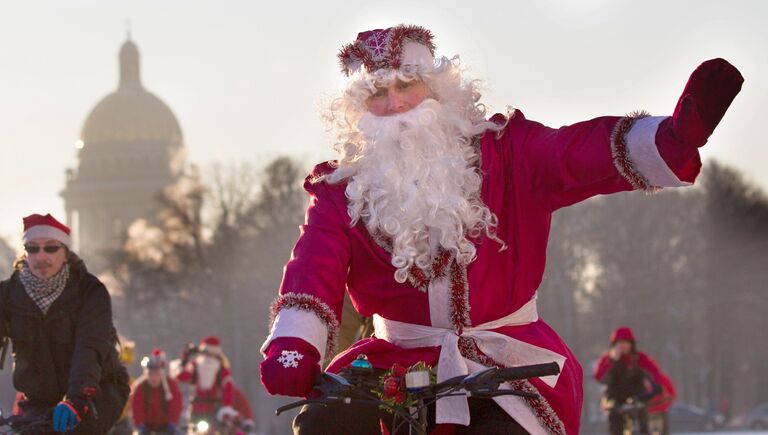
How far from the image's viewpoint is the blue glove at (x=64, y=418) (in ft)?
35.9

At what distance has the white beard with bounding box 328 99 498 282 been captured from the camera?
8109 millimetres

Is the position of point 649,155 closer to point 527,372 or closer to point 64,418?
point 527,372

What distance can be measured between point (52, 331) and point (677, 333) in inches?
2710

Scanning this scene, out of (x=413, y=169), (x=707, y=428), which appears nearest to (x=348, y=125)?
(x=413, y=169)

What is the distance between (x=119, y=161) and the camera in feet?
491

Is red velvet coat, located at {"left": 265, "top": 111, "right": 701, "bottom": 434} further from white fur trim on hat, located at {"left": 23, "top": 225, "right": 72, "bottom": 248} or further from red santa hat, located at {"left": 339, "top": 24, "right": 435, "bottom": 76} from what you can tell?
white fur trim on hat, located at {"left": 23, "top": 225, "right": 72, "bottom": 248}

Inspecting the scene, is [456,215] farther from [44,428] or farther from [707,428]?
[707,428]

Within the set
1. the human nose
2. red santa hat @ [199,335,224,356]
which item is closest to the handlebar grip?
the human nose

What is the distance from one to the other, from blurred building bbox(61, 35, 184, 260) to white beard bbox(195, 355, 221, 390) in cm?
10699

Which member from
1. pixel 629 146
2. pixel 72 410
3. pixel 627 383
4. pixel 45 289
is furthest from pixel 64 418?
pixel 627 383

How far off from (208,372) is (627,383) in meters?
6.67

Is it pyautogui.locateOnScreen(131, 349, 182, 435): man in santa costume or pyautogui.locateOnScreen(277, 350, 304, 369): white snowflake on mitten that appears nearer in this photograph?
pyautogui.locateOnScreen(277, 350, 304, 369): white snowflake on mitten

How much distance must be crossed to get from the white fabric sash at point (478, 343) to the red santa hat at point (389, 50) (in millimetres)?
992

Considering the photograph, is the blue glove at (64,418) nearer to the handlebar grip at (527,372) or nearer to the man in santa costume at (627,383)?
the handlebar grip at (527,372)
